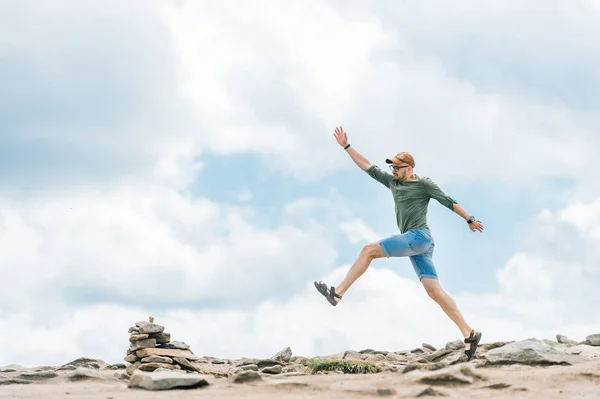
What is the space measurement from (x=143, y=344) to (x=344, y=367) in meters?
4.20

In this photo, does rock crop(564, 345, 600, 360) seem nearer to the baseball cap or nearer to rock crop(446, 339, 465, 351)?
rock crop(446, 339, 465, 351)

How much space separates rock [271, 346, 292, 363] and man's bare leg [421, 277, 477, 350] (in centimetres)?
418

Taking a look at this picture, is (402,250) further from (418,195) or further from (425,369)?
(425,369)

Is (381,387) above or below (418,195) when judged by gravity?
below

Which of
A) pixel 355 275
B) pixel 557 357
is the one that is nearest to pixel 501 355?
pixel 557 357

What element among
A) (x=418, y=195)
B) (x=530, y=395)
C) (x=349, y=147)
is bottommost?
(x=530, y=395)

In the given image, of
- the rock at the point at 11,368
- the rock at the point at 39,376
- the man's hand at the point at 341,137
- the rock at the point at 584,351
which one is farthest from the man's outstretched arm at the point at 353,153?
the rock at the point at 11,368

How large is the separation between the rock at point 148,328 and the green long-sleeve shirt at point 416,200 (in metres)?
4.99

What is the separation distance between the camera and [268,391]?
939cm

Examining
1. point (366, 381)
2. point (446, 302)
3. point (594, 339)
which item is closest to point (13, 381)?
point (366, 381)

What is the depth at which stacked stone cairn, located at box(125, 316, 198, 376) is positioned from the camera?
46.8 feet

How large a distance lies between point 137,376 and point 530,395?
493 cm

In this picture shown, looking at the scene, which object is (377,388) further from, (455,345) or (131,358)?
(455,345)

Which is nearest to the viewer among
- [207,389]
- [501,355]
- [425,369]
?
[207,389]
